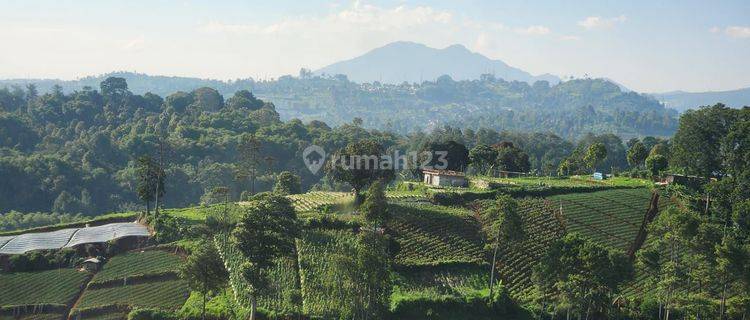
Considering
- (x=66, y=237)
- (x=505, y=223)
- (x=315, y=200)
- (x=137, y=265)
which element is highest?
(x=505, y=223)

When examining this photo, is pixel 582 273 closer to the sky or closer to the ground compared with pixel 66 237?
closer to the sky

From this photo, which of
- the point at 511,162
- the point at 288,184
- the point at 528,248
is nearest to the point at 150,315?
the point at 528,248

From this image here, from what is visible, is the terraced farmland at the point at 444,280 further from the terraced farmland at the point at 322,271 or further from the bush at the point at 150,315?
the bush at the point at 150,315

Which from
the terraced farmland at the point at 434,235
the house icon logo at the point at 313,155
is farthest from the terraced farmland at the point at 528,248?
the house icon logo at the point at 313,155

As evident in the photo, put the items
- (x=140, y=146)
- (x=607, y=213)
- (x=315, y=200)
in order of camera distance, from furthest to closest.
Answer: (x=140, y=146) < (x=315, y=200) < (x=607, y=213)

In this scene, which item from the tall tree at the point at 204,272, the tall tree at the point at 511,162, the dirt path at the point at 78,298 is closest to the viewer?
the tall tree at the point at 204,272

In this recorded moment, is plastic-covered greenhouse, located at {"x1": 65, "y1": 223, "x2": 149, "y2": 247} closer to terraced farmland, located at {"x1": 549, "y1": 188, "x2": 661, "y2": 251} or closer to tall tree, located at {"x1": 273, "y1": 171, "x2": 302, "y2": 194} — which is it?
tall tree, located at {"x1": 273, "y1": 171, "x2": 302, "y2": 194}

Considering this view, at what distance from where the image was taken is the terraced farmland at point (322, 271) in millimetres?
25109

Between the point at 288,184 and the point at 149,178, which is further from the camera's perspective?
the point at 288,184

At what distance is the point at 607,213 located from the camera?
36.9 meters

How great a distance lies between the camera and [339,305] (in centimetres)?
2491

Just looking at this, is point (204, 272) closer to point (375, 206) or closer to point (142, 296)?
point (142, 296)

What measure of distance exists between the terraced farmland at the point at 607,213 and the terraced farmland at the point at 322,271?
45.4ft

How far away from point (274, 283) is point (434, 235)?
9.57 meters
